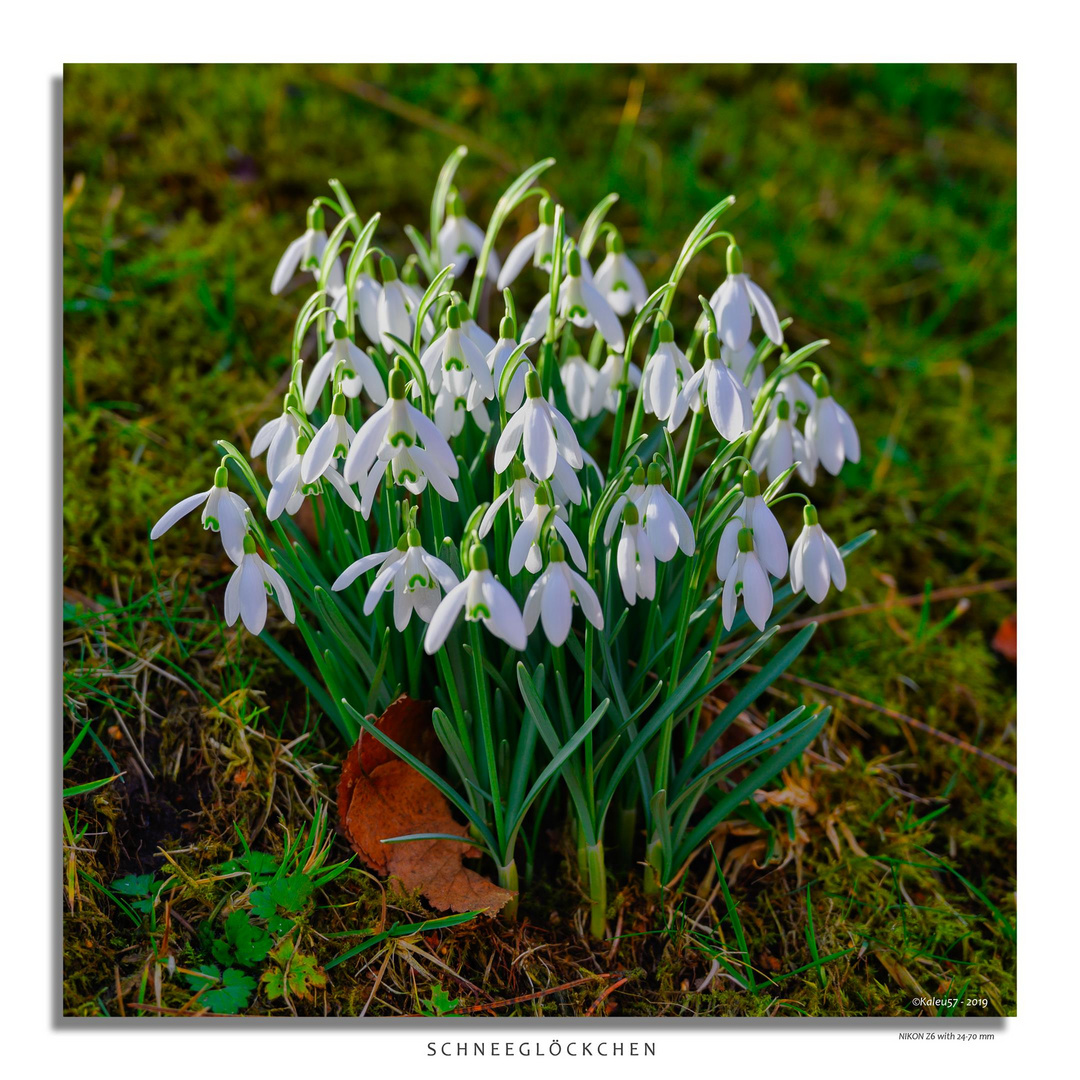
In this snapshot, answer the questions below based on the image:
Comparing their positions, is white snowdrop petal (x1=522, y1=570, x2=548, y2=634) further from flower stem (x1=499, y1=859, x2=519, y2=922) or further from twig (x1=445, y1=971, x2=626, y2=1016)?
twig (x1=445, y1=971, x2=626, y2=1016)

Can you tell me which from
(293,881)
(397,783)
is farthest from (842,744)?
(293,881)

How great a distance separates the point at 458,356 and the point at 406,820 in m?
0.57

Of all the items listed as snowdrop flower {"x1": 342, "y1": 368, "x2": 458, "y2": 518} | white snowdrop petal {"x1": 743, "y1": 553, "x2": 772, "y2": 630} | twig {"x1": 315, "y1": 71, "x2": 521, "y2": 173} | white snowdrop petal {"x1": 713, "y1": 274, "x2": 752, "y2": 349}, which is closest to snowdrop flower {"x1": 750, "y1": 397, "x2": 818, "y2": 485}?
white snowdrop petal {"x1": 713, "y1": 274, "x2": 752, "y2": 349}

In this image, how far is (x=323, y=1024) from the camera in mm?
1212

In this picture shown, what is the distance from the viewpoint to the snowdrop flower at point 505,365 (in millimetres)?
1041

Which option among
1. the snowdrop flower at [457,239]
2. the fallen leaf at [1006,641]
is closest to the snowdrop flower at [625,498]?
the snowdrop flower at [457,239]

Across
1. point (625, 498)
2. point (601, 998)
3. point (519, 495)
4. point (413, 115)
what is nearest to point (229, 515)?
point (519, 495)

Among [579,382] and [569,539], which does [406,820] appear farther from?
[579,382]

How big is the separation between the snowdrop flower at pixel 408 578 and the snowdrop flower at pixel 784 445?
423 millimetres

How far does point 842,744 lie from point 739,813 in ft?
0.85

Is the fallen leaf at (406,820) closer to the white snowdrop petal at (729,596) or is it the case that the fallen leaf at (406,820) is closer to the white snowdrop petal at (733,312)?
the white snowdrop petal at (729,596)

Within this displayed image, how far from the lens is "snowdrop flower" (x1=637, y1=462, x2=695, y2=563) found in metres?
1.01

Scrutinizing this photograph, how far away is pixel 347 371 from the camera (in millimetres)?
1152

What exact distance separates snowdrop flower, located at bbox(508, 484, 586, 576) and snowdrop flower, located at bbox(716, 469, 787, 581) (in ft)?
0.53
